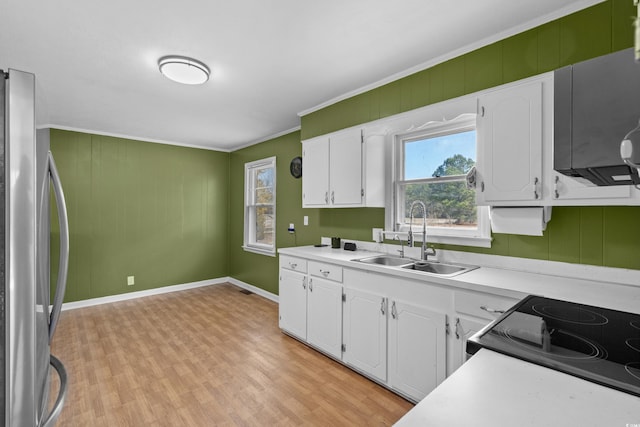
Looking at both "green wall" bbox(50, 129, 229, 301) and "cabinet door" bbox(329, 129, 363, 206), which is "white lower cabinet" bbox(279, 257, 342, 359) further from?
"green wall" bbox(50, 129, 229, 301)

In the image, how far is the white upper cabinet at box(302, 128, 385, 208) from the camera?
9.59 ft

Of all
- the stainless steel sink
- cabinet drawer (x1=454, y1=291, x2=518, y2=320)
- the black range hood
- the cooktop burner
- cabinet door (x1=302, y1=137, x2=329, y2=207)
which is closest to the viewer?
the black range hood

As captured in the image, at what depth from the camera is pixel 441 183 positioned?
105 inches

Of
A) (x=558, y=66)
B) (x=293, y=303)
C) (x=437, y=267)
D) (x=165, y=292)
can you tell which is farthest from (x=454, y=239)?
(x=165, y=292)

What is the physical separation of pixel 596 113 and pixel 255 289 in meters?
4.85

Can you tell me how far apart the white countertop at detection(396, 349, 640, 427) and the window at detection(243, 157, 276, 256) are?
4131 mm

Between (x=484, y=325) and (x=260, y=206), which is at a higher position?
(x=260, y=206)

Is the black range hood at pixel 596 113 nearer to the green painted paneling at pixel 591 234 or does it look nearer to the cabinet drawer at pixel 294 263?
the green painted paneling at pixel 591 234

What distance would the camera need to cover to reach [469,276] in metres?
1.98

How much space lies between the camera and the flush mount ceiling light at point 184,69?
2420 millimetres

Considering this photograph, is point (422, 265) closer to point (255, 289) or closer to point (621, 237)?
point (621, 237)

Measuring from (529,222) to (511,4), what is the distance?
51.7 inches

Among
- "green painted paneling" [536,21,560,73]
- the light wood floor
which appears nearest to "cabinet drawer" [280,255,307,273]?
the light wood floor

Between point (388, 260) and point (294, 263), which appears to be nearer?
point (388, 260)
